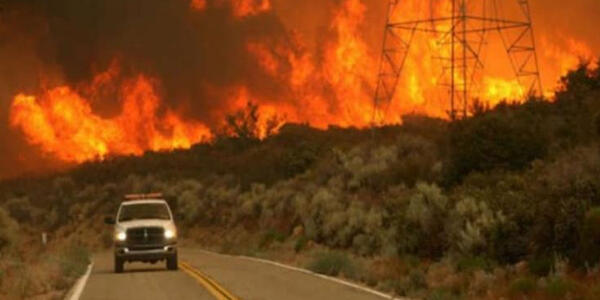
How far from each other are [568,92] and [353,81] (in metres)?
29.8

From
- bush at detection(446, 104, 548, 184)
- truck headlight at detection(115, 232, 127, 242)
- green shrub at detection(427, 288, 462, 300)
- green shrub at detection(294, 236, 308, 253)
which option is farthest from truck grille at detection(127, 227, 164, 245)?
green shrub at detection(427, 288, 462, 300)

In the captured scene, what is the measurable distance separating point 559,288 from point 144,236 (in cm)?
1584

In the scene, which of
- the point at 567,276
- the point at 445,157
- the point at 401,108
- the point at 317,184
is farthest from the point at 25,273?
the point at 401,108

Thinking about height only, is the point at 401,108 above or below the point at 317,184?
above

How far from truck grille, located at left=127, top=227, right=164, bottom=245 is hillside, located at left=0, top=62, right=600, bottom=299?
473cm

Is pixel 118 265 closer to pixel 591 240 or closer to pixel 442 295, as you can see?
pixel 442 295

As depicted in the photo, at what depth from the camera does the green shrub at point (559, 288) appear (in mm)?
17562

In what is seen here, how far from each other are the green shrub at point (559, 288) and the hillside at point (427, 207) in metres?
0.03

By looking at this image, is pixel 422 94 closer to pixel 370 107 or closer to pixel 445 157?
pixel 370 107

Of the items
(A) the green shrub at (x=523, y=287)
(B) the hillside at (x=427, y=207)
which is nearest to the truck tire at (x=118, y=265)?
(B) the hillside at (x=427, y=207)

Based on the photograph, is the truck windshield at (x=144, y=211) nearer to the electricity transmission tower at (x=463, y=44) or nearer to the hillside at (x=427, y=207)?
the hillside at (x=427, y=207)

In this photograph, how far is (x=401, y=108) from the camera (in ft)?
277

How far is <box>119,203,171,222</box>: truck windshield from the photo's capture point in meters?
31.8

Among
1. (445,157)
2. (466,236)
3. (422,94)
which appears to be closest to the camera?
(466,236)
